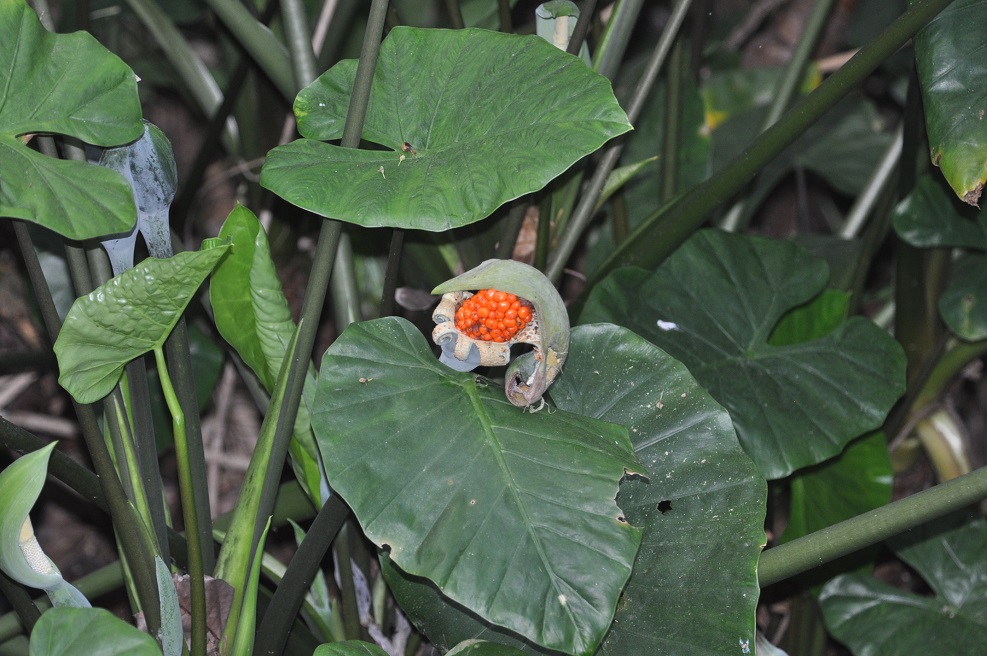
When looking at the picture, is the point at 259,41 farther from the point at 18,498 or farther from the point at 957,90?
the point at 957,90

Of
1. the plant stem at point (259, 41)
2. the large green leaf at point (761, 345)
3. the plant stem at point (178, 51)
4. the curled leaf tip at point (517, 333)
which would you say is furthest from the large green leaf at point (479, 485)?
the plant stem at point (178, 51)

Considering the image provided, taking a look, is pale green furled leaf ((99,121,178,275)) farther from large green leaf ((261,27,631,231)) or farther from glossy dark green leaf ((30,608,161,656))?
glossy dark green leaf ((30,608,161,656))

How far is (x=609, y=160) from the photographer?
993 mm

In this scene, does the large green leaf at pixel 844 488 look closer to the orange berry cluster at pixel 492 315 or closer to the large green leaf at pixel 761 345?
the large green leaf at pixel 761 345

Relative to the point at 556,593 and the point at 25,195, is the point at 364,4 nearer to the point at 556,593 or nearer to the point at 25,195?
the point at 25,195

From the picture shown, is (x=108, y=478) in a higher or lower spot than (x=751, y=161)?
lower

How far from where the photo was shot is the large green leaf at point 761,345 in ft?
3.05

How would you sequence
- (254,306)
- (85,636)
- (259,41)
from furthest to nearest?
(259,41), (254,306), (85,636)

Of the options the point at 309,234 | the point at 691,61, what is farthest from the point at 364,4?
the point at 691,61

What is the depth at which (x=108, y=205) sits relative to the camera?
0.65m

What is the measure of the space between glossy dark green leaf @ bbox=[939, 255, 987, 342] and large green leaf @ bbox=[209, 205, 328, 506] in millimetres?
774

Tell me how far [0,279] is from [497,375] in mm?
911

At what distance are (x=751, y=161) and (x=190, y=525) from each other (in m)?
0.60

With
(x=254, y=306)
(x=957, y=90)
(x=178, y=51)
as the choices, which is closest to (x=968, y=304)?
(x=957, y=90)
